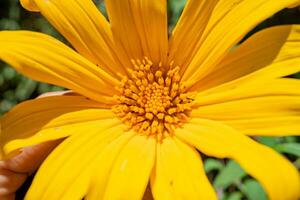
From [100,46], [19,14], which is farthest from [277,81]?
[19,14]

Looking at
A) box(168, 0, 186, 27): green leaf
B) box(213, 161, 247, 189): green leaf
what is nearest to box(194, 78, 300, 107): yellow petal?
box(213, 161, 247, 189): green leaf

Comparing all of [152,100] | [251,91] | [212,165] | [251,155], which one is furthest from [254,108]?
[212,165]

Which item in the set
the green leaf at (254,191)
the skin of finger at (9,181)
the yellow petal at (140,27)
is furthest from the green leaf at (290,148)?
the skin of finger at (9,181)

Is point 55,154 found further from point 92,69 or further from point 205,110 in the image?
point 205,110

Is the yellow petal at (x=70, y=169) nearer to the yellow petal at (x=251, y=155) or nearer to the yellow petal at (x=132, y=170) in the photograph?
the yellow petal at (x=132, y=170)

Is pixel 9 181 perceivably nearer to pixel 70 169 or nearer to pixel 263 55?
pixel 70 169

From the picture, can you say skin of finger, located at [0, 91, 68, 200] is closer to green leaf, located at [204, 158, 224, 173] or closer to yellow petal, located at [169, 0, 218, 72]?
yellow petal, located at [169, 0, 218, 72]

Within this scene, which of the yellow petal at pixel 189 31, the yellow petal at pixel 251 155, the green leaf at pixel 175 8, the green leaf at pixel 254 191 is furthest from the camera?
the green leaf at pixel 175 8

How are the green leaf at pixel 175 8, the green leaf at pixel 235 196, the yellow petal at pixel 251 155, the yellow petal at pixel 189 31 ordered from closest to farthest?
the yellow petal at pixel 251 155, the yellow petal at pixel 189 31, the green leaf at pixel 235 196, the green leaf at pixel 175 8
